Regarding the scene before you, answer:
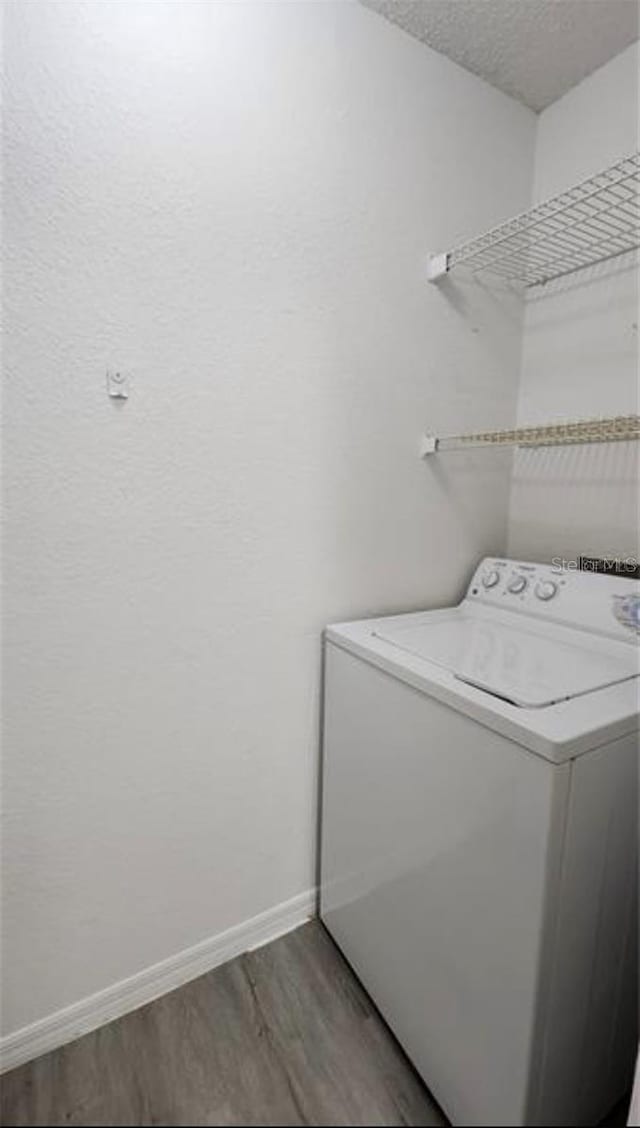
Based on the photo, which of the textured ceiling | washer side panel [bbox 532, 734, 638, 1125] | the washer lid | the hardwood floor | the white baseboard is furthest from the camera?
the textured ceiling

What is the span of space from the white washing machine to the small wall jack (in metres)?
0.67

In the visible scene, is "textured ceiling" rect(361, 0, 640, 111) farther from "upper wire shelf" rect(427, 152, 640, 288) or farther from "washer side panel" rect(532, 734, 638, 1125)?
"washer side panel" rect(532, 734, 638, 1125)

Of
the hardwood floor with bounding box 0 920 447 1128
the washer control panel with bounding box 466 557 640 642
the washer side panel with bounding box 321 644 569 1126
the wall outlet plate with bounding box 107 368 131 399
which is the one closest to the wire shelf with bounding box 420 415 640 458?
the washer control panel with bounding box 466 557 640 642

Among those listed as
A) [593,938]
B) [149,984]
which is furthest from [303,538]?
[149,984]

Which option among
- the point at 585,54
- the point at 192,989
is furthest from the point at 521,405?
the point at 192,989

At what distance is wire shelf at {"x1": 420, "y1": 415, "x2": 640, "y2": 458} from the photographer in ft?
3.82

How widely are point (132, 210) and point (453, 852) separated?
125 cm

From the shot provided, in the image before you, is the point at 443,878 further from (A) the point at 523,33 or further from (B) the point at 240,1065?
(A) the point at 523,33

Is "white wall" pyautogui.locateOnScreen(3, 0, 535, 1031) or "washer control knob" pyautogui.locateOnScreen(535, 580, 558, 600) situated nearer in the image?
"white wall" pyautogui.locateOnScreen(3, 0, 535, 1031)

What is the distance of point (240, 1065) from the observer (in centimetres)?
59

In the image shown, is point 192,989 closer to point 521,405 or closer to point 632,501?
point 632,501

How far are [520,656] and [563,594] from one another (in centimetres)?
26

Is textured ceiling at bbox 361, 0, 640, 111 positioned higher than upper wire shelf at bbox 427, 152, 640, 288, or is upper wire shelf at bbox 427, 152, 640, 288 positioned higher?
textured ceiling at bbox 361, 0, 640, 111

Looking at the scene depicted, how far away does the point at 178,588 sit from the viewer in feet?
3.42
